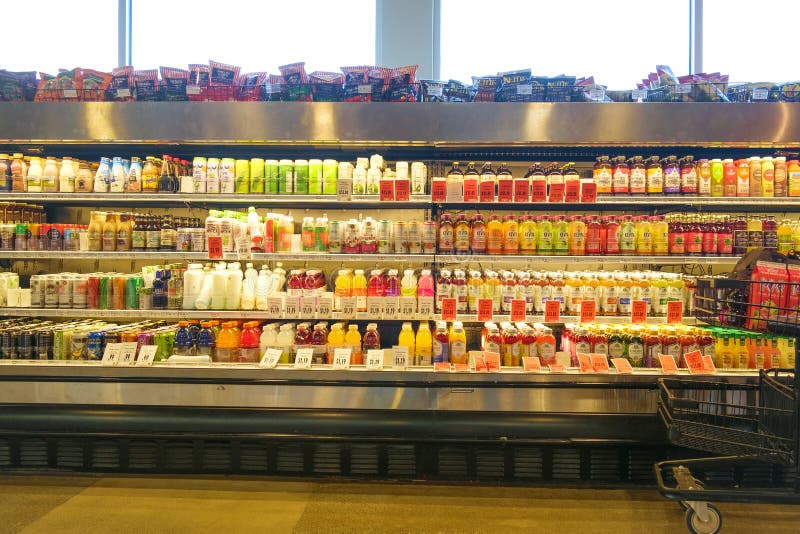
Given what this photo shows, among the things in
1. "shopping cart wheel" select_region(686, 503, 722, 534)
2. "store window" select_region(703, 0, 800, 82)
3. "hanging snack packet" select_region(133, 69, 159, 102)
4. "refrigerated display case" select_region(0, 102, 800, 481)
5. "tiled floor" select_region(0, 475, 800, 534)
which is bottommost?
"tiled floor" select_region(0, 475, 800, 534)

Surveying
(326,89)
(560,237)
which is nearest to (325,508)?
(560,237)

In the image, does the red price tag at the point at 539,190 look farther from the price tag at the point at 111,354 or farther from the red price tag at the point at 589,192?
the price tag at the point at 111,354

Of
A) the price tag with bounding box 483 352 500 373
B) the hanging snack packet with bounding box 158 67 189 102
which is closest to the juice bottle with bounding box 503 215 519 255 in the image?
the price tag with bounding box 483 352 500 373

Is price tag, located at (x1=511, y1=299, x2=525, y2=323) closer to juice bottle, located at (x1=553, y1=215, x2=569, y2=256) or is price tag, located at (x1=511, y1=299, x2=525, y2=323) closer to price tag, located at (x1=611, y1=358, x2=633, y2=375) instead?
juice bottle, located at (x1=553, y1=215, x2=569, y2=256)

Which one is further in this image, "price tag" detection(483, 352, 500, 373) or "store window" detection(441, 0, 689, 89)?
"store window" detection(441, 0, 689, 89)

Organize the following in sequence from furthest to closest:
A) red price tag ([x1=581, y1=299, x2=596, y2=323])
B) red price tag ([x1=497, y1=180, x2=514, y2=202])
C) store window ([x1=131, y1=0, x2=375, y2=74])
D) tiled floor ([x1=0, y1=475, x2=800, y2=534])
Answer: store window ([x1=131, y1=0, x2=375, y2=74]) → red price tag ([x1=497, y1=180, x2=514, y2=202]) → red price tag ([x1=581, y1=299, x2=596, y2=323]) → tiled floor ([x1=0, y1=475, x2=800, y2=534])

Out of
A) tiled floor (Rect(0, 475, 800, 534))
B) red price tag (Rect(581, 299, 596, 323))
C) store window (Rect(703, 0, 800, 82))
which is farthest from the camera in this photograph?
store window (Rect(703, 0, 800, 82))

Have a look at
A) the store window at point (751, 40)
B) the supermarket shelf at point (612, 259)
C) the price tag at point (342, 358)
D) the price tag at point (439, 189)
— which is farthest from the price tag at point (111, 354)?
the store window at point (751, 40)

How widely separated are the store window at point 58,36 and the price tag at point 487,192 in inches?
165

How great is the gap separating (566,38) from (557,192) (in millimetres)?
2715

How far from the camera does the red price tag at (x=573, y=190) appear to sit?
10.3 feet

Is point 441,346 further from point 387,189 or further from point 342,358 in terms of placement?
point 387,189

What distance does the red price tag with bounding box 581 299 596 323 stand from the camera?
309 cm

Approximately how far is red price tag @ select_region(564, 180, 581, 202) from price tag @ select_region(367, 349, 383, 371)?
58.4 inches
